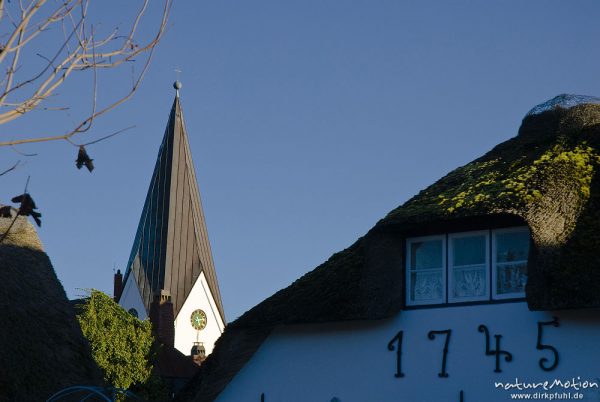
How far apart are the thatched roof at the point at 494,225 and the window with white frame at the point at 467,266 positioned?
0.57ft

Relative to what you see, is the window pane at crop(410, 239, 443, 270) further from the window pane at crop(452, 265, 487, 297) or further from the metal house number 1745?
the metal house number 1745

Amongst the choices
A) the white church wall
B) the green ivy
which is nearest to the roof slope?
the white church wall

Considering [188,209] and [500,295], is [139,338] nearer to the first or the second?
[500,295]

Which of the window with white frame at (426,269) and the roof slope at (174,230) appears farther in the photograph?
the roof slope at (174,230)

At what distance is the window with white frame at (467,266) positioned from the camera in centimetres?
1575

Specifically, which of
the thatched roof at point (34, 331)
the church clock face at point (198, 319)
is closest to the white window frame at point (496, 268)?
the thatched roof at point (34, 331)

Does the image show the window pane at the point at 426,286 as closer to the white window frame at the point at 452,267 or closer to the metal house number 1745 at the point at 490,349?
the white window frame at the point at 452,267

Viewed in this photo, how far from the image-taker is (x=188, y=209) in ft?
223

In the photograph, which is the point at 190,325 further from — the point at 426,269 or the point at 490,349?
the point at 490,349

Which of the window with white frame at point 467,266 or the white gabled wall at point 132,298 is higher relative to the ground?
the white gabled wall at point 132,298

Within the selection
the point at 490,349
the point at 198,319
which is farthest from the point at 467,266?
the point at 198,319

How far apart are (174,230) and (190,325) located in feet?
18.9

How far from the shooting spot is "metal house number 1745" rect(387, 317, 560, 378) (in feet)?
49.1

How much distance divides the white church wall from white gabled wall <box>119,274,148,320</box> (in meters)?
47.3
